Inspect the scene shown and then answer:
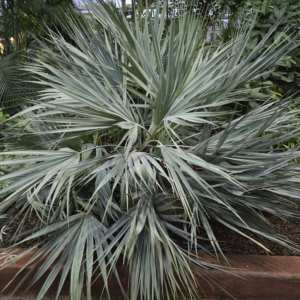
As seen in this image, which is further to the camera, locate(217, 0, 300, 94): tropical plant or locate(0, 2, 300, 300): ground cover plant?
locate(217, 0, 300, 94): tropical plant

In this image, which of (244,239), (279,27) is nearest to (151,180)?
(244,239)

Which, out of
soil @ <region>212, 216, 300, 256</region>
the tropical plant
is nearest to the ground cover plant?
soil @ <region>212, 216, 300, 256</region>

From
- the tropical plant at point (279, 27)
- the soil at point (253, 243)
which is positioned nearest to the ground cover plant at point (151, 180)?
the soil at point (253, 243)

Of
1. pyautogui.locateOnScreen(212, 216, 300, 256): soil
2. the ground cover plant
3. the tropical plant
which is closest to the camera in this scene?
the ground cover plant

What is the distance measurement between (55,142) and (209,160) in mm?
934

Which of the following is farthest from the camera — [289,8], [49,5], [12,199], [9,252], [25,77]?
[49,5]

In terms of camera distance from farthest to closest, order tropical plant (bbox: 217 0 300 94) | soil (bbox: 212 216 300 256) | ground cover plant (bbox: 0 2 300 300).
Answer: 1. tropical plant (bbox: 217 0 300 94)
2. soil (bbox: 212 216 300 256)
3. ground cover plant (bbox: 0 2 300 300)

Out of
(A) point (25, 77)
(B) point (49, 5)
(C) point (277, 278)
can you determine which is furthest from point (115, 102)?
(B) point (49, 5)

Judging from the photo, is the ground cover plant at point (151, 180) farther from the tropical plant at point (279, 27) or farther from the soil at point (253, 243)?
the tropical plant at point (279, 27)

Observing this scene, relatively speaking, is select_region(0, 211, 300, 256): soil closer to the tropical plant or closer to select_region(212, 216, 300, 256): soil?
select_region(212, 216, 300, 256): soil

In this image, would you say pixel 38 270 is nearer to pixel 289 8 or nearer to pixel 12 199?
pixel 12 199

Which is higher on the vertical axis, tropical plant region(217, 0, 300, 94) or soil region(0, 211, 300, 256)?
tropical plant region(217, 0, 300, 94)

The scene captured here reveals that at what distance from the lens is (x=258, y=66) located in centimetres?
248

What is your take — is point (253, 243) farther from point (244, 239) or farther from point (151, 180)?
point (151, 180)
